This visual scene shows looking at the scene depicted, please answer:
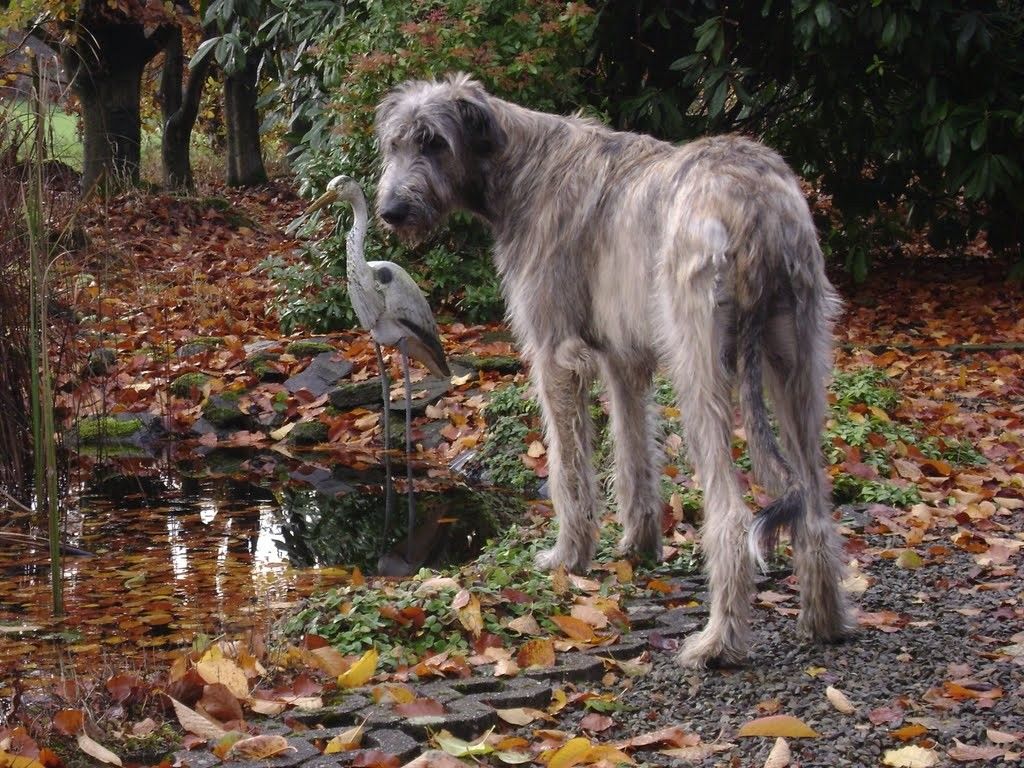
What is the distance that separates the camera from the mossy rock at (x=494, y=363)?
993 cm

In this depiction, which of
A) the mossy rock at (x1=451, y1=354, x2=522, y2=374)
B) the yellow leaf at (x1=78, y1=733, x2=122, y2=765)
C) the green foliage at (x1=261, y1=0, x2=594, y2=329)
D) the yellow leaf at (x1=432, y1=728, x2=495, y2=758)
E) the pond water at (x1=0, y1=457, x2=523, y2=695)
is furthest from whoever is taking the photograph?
the green foliage at (x1=261, y1=0, x2=594, y2=329)

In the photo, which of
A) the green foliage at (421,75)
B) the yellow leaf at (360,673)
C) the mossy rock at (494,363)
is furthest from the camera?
the green foliage at (421,75)

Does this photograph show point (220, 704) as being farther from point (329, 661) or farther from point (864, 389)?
point (864, 389)

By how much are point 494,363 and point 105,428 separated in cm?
301

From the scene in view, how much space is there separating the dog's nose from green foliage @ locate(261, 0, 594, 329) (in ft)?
17.2

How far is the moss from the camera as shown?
27.5ft

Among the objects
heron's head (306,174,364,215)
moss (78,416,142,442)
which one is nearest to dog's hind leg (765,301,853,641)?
moss (78,416,142,442)

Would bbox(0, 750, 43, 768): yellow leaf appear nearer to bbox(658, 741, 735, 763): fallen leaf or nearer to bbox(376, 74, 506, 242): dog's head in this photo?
bbox(658, 741, 735, 763): fallen leaf

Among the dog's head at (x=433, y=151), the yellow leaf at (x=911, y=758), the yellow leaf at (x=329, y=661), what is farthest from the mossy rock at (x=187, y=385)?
the yellow leaf at (x=911, y=758)

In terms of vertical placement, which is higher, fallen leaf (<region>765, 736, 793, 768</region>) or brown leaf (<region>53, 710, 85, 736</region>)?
brown leaf (<region>53, 710, 85, 736</region>)

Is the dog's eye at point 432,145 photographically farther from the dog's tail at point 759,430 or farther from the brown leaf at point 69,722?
the brown leaf at point 69,722

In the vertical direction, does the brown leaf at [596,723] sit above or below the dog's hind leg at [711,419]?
below

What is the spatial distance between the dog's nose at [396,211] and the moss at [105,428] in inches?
135

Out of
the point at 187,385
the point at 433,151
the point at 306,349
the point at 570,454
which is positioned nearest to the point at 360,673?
the point at 570,454
